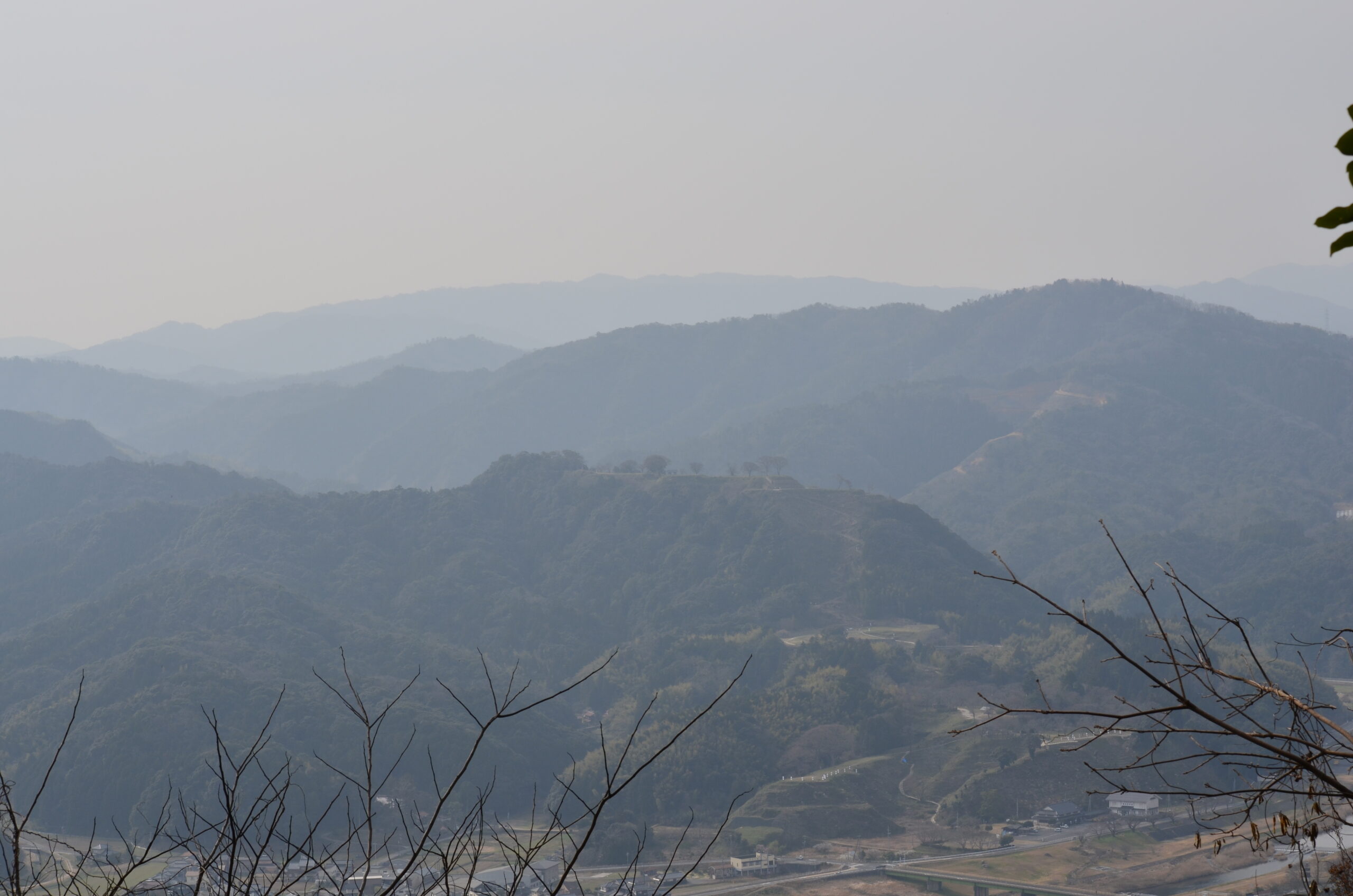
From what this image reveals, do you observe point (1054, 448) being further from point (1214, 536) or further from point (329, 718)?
point (329, 718)

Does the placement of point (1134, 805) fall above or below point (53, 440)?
below

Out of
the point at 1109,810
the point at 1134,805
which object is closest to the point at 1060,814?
the point at 1109,810

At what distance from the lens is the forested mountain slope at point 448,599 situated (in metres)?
58.8

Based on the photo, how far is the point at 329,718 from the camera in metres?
59.8

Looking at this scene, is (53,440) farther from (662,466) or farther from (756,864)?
(756,864)

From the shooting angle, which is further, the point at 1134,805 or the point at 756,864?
the point at 1134,805

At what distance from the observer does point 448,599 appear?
84562 mm

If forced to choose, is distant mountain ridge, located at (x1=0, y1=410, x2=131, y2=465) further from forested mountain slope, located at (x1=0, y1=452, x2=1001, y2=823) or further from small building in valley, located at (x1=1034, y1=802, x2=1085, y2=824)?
small building in valley, located at (x1=1034, y1=802, x2=1085, y2=824)

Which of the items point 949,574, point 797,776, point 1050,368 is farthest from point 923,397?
point 797,776

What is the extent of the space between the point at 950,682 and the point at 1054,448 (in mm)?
71197

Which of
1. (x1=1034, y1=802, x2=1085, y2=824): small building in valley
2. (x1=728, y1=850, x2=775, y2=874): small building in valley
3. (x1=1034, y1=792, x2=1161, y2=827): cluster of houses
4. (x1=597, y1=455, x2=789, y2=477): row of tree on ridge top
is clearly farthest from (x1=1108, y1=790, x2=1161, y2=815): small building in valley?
(x1=597, y1=455, x2=789, y2=477): row of tree on ridge top

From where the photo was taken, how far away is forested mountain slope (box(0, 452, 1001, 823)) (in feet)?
193

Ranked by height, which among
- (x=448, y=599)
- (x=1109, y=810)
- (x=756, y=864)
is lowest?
(x=1109, y=810)

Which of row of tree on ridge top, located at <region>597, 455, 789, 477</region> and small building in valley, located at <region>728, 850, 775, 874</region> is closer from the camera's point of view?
small building in valley, located at <region>728, 850, 775, 874</region>
